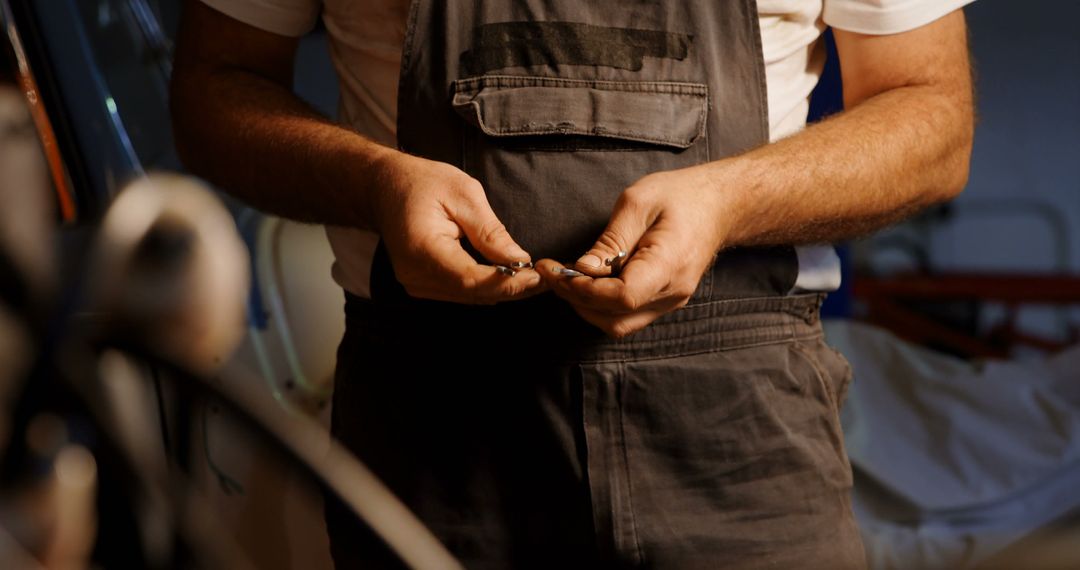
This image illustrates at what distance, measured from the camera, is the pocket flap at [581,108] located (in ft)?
2.59

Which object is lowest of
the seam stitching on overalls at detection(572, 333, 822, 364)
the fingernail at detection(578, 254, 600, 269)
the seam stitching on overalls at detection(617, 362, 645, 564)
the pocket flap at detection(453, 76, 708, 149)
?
the seam stitching on overalls at detection(617, 362, 645, 564)

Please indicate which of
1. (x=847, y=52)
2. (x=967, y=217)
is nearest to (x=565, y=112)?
(x=847, y=52)

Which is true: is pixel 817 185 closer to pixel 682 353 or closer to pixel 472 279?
pixel 682 353

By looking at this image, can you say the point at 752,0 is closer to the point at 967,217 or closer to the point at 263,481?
the point at 263,481

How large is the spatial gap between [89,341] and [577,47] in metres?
0.47

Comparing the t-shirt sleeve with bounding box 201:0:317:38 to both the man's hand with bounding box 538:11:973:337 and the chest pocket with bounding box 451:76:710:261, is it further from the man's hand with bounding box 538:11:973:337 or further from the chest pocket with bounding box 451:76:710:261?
the man's hand with bounding box 538:11:973:337

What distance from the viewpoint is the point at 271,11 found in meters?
0.92

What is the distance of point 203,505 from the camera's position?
0.45 meters

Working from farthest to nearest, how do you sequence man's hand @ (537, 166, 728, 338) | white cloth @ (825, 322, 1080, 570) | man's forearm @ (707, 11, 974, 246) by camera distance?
white cloth @ (825, 322, 1080, 570) < man's forearm @ (707, 11, 974, 246) < man's hand @ (537, 166, 728, 338)

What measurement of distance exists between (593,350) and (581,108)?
0.18 m

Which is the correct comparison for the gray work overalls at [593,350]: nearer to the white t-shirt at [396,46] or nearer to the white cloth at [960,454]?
the white t-shirt at [396,46]

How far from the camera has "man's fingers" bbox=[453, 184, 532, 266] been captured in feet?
2.31

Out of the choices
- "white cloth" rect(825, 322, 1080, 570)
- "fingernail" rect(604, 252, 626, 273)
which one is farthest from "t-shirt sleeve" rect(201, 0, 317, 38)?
"white cloth" rect(825, 322, 1080, 570)

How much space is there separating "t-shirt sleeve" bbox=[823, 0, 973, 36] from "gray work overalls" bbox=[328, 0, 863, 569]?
0.09 metres
